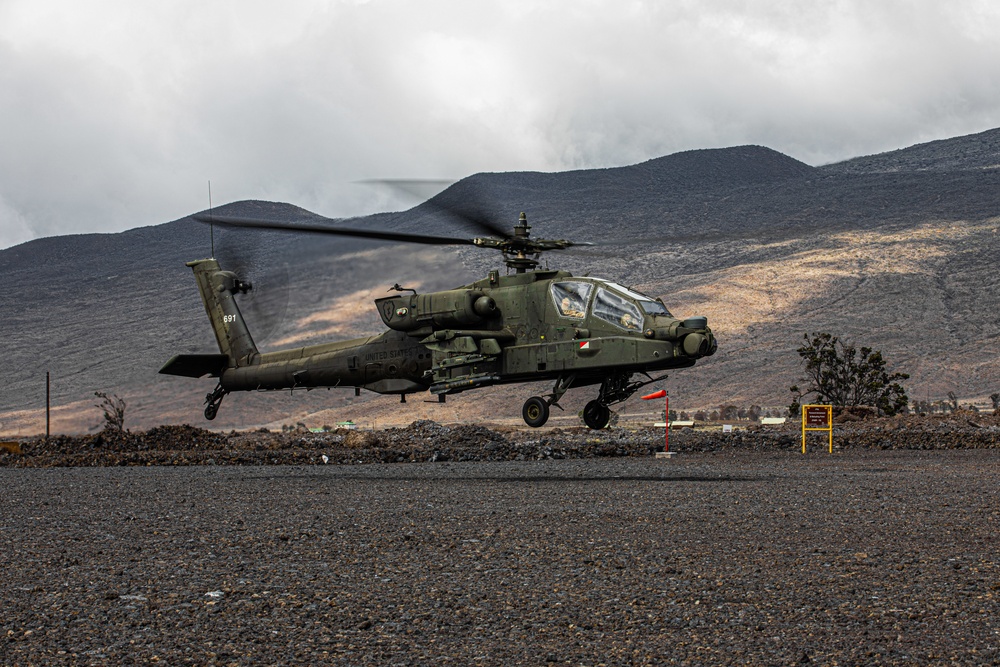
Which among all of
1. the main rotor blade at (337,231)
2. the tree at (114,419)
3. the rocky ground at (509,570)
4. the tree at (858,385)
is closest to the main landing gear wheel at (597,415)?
the rocky ground at (509,570)

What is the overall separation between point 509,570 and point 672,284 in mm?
76765

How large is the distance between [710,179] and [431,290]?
11414 cm

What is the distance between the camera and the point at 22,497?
16047 millimetres

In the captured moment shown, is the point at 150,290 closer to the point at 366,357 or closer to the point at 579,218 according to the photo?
the point at 579,218

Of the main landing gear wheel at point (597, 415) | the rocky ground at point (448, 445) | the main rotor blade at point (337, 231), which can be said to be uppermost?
the main rotor blade at point (337, 231)

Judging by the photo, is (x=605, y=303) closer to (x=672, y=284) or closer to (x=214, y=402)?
(x=214, y=402)

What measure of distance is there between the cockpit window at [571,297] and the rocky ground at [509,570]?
8.76 ft

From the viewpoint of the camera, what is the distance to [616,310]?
58.3 feet

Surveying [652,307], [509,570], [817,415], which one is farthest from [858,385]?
[509,570]

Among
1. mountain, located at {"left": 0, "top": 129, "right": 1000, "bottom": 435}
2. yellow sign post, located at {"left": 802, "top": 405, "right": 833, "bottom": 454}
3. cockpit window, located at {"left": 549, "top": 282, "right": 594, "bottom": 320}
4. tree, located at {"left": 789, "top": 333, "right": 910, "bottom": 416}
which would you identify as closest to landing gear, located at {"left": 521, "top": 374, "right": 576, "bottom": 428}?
cockpit window, located at {"left": 549, "top": 282, "right": 594, "bottom": 320}

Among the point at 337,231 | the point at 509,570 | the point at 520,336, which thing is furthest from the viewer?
the point at 520,336

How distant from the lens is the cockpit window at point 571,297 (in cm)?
1812

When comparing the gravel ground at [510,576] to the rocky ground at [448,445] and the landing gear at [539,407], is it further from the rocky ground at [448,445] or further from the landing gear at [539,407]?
the rocky ground at [448,445]

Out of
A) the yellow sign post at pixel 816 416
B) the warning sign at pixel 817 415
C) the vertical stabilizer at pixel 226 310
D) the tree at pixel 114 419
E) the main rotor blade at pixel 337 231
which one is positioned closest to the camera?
the main rotor blade at pixel 337 231
